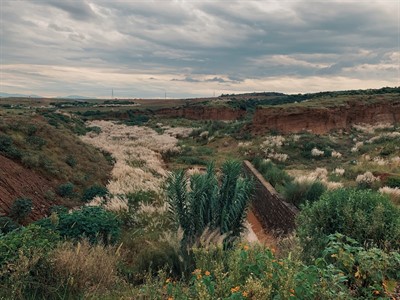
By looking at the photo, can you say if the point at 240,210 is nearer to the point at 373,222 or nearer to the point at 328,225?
the point at 328,225

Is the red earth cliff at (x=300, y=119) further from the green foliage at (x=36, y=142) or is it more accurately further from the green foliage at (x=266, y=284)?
the green foliage at (x=266, y=284)

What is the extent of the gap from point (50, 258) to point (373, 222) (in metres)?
5.14

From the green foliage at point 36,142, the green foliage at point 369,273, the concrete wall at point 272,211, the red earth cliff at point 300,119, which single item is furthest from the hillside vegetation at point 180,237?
the red earth cliff at point 300,119

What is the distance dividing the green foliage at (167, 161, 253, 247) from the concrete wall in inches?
40.2

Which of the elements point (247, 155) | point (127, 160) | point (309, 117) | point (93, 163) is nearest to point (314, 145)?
point (247, 155)

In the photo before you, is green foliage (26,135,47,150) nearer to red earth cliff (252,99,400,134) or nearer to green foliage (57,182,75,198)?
green foliage (57,182,75,198)

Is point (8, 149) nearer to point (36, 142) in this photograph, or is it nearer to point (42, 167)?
point (42, 167)

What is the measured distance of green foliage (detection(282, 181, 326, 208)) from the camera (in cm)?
1141

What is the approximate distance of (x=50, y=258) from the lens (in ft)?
16.1

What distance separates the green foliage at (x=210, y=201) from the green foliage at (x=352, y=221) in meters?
1.47

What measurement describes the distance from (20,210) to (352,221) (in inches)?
313

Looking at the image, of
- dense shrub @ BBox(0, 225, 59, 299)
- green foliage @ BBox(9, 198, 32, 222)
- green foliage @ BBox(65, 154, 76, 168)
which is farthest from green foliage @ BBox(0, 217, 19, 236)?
green foliage @ BBox(65, 154, 76, 168)

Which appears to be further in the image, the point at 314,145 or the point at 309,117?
the point at 309,117

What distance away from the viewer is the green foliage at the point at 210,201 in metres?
7.68
